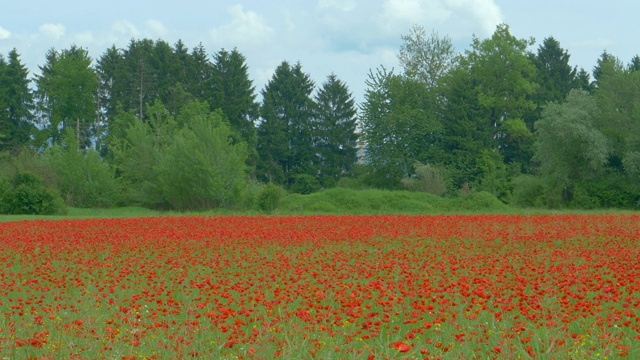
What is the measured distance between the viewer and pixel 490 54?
70000mm

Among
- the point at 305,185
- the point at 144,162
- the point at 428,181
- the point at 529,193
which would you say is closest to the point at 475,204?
the point at 529,193

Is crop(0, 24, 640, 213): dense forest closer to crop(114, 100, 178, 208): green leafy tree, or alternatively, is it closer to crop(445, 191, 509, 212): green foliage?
crop(114, 100, 178, 208): green leafy tree

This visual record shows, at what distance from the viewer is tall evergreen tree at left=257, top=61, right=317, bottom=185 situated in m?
78.6

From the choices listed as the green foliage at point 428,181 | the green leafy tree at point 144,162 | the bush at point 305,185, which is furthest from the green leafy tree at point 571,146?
the bush at point 305,185

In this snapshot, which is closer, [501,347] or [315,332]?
[501,347]

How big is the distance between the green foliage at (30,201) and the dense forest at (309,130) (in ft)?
0.29

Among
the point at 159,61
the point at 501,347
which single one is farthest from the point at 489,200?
the point at 159,61

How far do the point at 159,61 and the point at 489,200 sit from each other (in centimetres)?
4407

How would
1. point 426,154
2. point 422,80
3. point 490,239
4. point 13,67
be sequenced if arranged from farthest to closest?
point 13,67 → point 422,80 → point 426,154 → point 490,239

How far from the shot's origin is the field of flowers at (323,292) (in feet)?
23.7

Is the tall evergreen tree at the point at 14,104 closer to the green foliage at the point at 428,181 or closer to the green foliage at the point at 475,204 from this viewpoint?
the green foliage at the point at 428,181

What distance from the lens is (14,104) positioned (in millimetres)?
77500

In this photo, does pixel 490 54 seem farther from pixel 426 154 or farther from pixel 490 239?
pixel 490 239

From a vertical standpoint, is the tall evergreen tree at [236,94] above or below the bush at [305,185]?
above
